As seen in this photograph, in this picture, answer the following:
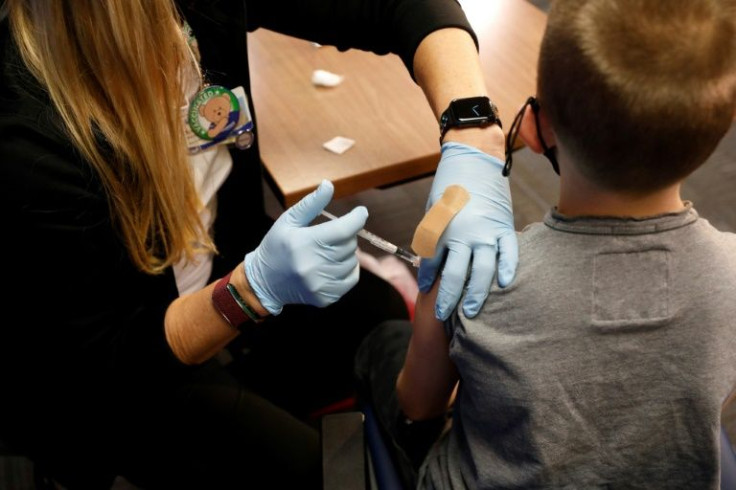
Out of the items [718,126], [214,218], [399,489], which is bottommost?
[399,489]

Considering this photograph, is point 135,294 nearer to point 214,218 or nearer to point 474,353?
point 214,218

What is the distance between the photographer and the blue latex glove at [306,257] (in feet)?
3.03

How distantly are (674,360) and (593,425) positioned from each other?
0.39 feet

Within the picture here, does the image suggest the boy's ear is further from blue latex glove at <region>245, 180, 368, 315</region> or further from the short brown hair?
blue latex glove at <region>245, 180, 368, 315</region>

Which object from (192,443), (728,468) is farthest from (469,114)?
(192,443)

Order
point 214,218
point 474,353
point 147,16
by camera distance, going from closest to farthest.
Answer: point 474,353 → point 147,16 → point 214,218

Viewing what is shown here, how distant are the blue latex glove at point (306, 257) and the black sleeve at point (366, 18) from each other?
494 mm

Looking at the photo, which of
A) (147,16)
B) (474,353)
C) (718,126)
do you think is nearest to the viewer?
(718,126)

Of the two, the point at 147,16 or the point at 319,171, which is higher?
the point at 147,16

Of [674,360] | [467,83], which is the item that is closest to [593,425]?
[674,360]

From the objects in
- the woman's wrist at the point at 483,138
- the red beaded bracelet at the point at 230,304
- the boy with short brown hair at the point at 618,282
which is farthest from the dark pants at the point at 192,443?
the woman's wrist at the point at 483,138

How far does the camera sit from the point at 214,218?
4.37 feet

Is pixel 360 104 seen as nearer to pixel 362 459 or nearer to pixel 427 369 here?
pixel 427 369

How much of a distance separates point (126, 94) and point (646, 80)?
0.71 m
